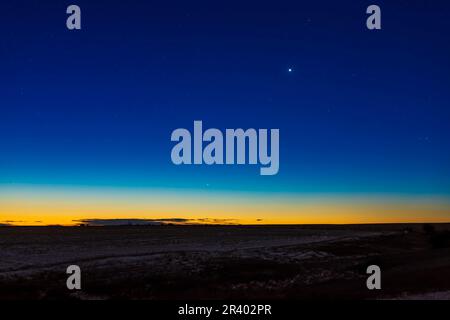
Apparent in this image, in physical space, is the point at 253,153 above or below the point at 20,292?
above

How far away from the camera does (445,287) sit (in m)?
20.5

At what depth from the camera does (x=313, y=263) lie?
3881 centimetres

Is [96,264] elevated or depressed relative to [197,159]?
depressed

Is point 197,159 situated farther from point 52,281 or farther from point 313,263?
point 313,263

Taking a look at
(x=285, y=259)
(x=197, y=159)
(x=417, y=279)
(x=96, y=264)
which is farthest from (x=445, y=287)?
(x=96, y=264)

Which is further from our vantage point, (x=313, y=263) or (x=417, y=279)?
(x=313, y=263)
